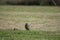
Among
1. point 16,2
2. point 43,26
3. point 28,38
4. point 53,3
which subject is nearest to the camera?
point 28,38

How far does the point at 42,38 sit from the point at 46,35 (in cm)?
106

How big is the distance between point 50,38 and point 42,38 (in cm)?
43

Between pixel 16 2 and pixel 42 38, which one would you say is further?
pixel 16 2

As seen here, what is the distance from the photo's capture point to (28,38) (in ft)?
47.0

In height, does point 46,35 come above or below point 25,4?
above

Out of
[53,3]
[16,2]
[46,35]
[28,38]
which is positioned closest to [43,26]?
[46,35]

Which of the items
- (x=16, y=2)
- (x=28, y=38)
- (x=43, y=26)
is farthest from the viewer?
(x=16, y=2)

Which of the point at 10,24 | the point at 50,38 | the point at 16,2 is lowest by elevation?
the point at 16,2

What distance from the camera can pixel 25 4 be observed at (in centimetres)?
3884

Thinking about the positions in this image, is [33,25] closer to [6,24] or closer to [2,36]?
[6,24]

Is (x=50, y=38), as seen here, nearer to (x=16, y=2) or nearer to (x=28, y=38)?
(x=28, y=38)

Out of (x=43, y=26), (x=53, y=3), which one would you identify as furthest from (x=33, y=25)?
(x=53, y=3)

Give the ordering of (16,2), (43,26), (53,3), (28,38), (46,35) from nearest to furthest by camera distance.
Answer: (28,38), (46,35), (43,26), (53,3), (16,2)

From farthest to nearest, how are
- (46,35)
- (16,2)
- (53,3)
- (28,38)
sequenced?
(16,2) < (53,3) < (46,35) < (28,38)
